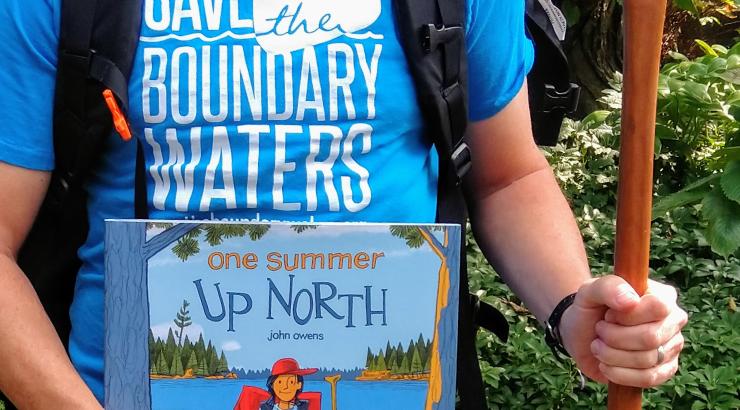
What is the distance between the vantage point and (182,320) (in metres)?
1.37

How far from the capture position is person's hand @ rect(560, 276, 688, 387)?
129cm

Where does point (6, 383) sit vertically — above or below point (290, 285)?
below

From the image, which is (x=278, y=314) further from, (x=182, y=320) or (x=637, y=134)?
(x=637, y=134)

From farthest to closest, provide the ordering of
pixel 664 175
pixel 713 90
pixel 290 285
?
pixel 664 175, pixel 713 90, pixel 290 285

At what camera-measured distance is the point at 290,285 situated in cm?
137

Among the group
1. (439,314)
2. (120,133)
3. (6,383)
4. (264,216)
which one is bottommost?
(6,383)

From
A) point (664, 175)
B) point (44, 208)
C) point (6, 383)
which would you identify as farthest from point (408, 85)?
point (664, 175)

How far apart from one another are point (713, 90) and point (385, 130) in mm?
2294

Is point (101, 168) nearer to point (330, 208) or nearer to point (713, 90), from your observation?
point (330, 208)

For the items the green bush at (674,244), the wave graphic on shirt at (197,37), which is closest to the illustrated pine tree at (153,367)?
the wave graphic on shirt at (197,37)

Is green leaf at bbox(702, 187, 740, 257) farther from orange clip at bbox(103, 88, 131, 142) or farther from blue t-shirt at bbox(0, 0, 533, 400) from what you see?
orange clip at bbox(103, 88, 131, 142)

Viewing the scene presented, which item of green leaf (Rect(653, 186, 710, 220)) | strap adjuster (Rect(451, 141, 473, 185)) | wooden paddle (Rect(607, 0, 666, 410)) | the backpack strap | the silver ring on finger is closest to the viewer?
wooden paddle (Rect(607, 0, 666, 410))

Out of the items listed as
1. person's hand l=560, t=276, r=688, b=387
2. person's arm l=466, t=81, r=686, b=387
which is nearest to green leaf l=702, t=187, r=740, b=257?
person's arm l=466, t=81, r=686, b=387

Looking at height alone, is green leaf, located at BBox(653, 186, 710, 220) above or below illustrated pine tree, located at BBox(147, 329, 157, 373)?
above
